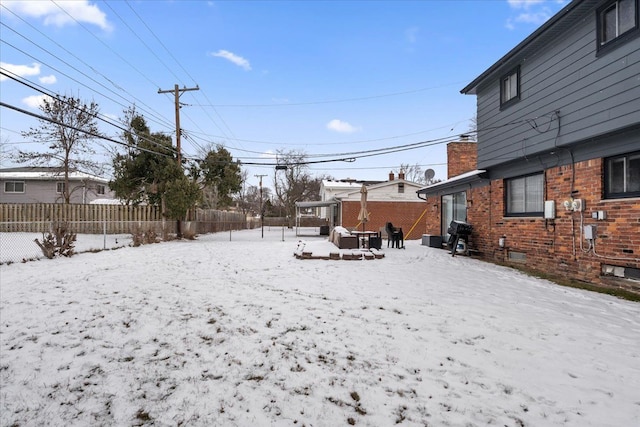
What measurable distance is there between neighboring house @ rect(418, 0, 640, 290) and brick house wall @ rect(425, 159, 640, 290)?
0.07ft

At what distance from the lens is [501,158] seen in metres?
9.08

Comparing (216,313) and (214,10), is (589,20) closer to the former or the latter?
(216,313)

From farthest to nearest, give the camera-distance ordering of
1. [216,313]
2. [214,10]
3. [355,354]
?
[214,10]
[216,313]
[355,354]

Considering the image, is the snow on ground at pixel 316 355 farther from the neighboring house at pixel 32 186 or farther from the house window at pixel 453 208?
the neighboring house at pixel 32 186

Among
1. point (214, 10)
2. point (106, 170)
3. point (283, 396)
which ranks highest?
point (214, 10)

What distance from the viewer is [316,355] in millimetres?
3438

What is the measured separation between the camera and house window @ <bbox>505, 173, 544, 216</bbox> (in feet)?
26.7

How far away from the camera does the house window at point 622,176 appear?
574 cm

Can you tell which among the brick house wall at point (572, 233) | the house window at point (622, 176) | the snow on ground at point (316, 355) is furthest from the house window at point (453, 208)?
the snow on ground at point (316, 355)

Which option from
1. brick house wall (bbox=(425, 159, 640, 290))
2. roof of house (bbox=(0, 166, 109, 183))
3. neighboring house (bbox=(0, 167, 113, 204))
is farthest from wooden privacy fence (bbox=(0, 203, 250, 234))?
brick house wall (bbox=(425, 159, 640, 290))

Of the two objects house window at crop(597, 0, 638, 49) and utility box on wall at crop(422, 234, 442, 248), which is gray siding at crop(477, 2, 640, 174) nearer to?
house window at crop(597, 0, 638, 49)

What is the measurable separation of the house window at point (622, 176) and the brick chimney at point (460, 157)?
803 centimetres

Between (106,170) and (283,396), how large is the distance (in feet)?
89.2

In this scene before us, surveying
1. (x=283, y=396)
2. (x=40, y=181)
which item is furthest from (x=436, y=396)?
(x=40, y=181)
